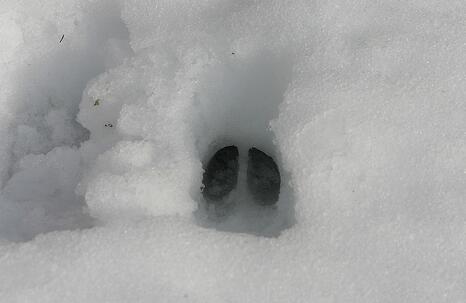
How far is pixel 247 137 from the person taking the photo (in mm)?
1579

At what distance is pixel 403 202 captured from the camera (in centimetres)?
132

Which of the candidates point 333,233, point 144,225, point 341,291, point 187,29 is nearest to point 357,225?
point 333,233

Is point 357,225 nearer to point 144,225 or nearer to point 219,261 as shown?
point 219,261

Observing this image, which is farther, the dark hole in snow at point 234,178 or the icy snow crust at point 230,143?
the dark hole in snow at point 234,178

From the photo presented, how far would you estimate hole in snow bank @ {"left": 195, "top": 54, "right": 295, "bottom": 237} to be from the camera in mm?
1481

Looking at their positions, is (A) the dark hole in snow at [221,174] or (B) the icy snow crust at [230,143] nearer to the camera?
(B) the icy snow crust at [230,143]

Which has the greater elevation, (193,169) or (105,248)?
(193,169)

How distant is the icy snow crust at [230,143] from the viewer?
1.24m

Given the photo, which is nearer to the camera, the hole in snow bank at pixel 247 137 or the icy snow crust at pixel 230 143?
the icy snow crust at pixel 230 143

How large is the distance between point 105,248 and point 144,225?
4.1 inches

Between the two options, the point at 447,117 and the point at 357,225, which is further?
the point at 447,117

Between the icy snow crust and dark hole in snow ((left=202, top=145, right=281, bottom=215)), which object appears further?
dark hole in snow ((left=202, top=145, right=281, bottom=215))

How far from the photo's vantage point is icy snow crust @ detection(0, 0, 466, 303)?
4.06 ft

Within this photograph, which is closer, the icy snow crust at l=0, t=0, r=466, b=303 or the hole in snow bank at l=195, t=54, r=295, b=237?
the icy snow crust at l=0, t=0, r=466, b=303
